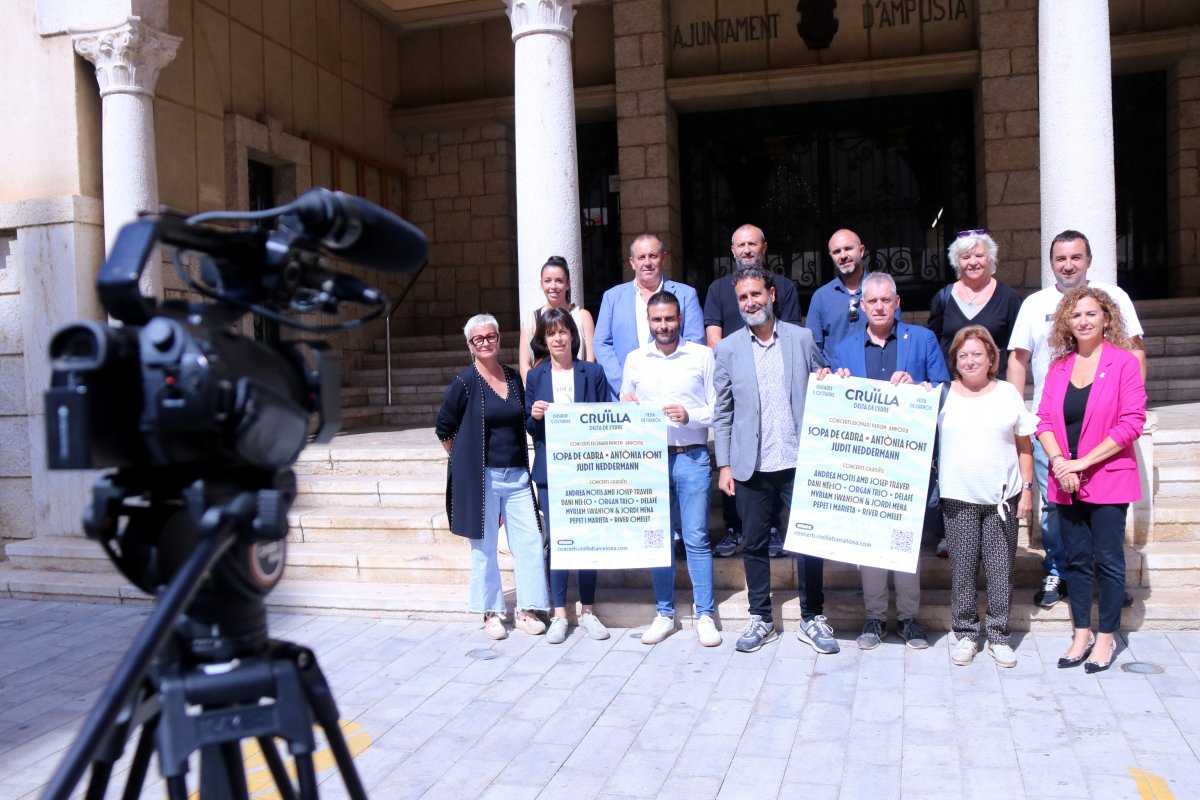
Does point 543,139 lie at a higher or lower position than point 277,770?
higher

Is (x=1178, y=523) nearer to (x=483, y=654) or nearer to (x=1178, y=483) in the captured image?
(x=1178, y=483)

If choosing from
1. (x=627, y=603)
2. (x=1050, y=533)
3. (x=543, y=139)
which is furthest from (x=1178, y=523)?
(x=543, y=139)

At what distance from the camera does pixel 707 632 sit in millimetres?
5598

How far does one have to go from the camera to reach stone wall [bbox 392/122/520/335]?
13.1 meters

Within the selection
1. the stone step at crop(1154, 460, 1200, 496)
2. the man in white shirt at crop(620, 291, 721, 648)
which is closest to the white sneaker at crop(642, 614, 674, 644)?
the man in white shirt at crop(620, 291, 721, 648)

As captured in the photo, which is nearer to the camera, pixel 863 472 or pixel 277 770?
pixel 277 770

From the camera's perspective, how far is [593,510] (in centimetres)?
577

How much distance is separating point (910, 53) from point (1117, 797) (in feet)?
31.6

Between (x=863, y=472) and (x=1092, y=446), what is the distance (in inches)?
42.5

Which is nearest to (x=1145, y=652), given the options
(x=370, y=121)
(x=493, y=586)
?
(x=493, y=586)

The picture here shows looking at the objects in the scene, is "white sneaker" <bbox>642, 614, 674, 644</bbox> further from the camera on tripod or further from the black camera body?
the black camera body

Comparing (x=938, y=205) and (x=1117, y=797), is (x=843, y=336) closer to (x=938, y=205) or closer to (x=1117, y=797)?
(x=1117, y=797)

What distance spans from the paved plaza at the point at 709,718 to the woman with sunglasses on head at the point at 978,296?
1679 millimetres

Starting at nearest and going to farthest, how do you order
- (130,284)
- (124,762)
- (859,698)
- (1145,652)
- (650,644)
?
1. (130,284)
2. (124,762)
3. (859,698)
4. (1145,652)
5. (650,644)
